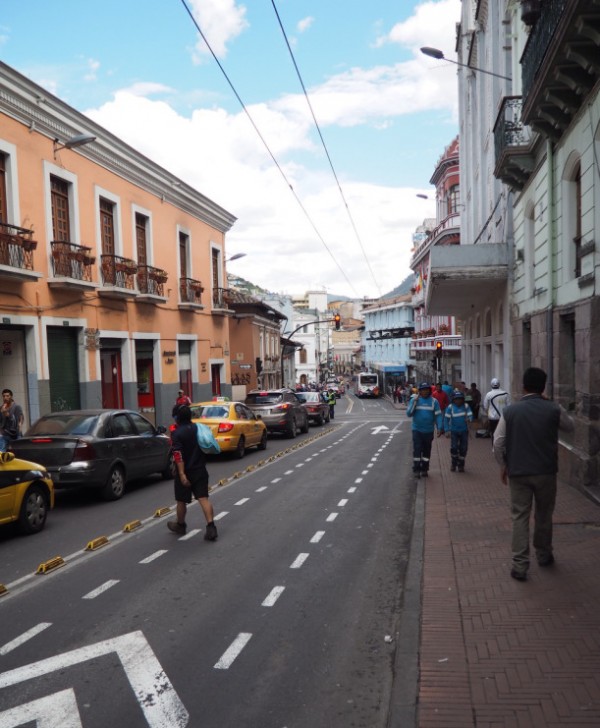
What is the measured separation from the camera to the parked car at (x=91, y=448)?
9.98 meters

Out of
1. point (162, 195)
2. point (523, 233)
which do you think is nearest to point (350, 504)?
point (523, 233)

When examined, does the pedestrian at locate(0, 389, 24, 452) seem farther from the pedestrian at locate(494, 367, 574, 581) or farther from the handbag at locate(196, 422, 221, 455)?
the pedestrian at locate(494, 367, 574, 581)

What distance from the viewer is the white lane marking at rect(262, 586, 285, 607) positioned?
573 cm

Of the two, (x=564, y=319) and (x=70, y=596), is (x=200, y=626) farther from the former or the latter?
(x=564, y=319)

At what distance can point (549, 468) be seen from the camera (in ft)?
19.1

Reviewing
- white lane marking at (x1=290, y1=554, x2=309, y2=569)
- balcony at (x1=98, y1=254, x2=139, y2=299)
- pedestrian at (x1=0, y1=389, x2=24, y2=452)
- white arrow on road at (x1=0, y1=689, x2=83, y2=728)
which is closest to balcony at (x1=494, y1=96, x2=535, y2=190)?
white lane marking at (x1=290, y1=554, x2=309, y2=569)

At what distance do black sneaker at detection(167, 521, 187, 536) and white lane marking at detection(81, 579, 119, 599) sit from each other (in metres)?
1.76

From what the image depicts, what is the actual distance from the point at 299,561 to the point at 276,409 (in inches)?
557

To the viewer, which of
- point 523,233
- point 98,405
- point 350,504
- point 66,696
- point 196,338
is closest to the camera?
point 66,696

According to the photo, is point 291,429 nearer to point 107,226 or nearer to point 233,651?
point 107,226

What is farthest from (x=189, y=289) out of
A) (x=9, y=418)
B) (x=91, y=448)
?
(x=91, y=448)

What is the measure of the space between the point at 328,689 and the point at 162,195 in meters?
20.7

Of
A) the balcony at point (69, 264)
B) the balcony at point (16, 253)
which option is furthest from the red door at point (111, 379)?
the balcony at point (16, 253)

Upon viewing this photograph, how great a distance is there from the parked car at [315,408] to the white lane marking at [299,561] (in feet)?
63.1
